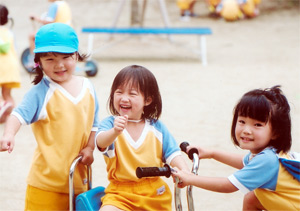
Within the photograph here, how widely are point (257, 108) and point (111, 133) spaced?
26.3 inches

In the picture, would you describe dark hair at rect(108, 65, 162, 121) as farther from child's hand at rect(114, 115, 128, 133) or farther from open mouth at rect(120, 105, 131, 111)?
child's hand at rect(114, 115, 128, 133)

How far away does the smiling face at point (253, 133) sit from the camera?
2.40m

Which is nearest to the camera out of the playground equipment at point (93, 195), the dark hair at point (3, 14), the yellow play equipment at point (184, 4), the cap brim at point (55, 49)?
the playground equipment at point (93, 195)

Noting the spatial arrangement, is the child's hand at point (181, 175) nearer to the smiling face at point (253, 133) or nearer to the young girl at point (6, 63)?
the smiling face at point (253, 133)

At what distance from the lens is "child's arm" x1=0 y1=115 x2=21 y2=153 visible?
254 centimetres

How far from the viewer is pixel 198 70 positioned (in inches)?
328

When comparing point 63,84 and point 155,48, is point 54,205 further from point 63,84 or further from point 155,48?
point 155,48

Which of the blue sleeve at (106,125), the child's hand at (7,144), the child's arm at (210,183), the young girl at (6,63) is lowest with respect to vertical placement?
the young girl at (6,63)

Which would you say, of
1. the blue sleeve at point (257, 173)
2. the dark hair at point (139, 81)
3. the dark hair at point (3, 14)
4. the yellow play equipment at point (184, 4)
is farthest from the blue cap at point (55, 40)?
the yellow play equipment at point (184, 4)

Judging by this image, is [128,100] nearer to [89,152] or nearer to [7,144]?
[89,152]

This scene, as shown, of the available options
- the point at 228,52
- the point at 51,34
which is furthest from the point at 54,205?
the point at 228,52

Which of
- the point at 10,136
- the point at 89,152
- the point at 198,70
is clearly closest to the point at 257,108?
the point at 89,152

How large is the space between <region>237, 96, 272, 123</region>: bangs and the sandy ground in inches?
44.7

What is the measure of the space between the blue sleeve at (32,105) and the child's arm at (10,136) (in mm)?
32
